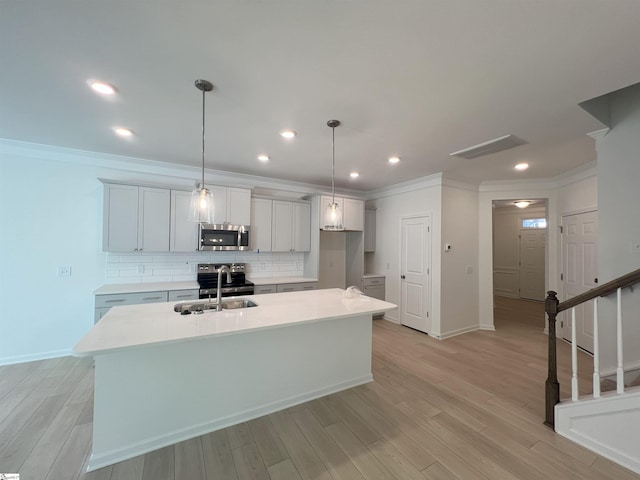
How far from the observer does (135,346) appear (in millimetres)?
1475

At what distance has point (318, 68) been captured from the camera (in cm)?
172

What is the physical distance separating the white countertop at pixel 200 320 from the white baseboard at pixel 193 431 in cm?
84

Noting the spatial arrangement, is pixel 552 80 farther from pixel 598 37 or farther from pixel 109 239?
pixel 109 239

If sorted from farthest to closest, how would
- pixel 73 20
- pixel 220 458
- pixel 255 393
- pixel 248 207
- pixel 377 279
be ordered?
pixel 377 279 → pixel 248 207 → pixel 255 393 → pixel 220 458 → pixel 73 20

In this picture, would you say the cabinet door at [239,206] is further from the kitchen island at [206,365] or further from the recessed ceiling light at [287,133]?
the kitchen island at [206,365]

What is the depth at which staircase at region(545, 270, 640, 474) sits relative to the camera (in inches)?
67.4

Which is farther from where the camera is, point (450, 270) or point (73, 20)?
point (450, 270)

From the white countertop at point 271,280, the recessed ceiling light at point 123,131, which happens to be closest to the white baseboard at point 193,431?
the white countertop at point 271,280

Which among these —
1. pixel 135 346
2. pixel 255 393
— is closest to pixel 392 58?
pixel 135 346

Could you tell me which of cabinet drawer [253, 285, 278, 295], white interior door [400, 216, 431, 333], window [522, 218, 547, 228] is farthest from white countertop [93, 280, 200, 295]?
window [522, 218, 547, 228]

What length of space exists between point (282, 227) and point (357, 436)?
10.8 ft

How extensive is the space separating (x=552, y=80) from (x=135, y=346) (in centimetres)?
330

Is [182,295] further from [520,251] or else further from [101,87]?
[520,251]

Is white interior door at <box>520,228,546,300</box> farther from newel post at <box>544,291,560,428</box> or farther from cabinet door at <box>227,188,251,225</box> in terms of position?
cabinet door at <box>227,188,251,225</box>
